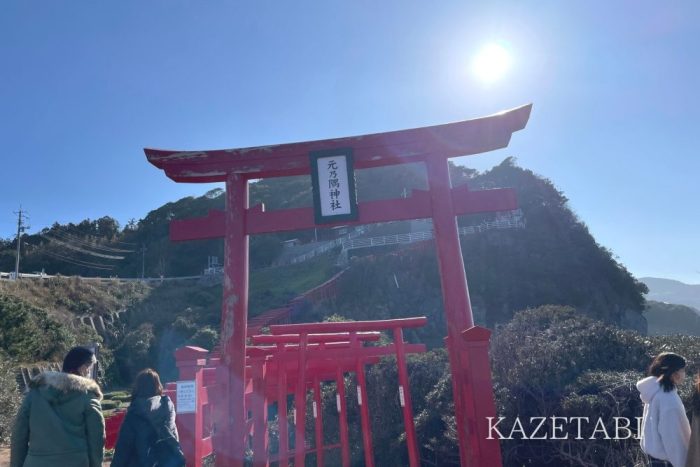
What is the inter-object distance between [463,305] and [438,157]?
1.41 meters

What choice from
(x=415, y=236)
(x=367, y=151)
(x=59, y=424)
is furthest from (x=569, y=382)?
(x=415, y=236)

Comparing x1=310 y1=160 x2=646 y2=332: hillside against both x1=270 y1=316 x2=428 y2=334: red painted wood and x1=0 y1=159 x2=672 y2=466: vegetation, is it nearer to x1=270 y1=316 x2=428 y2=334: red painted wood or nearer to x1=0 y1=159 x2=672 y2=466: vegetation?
x1=0 y1=159 x2=672 y2=466: vegetation

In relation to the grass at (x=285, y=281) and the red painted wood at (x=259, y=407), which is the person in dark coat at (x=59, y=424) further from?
the grass at (x=285, y=281)

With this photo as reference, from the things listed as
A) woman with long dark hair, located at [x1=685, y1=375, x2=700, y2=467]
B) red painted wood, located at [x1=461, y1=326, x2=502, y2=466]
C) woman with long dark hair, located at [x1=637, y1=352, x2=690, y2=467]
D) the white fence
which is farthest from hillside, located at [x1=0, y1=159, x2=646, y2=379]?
woman with long dark hair, located at [x1=685, y1=375, x2=700, y2=467]

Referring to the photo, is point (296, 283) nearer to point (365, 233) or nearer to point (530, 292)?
point (365, 233)

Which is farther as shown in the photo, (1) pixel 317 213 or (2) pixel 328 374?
(2) pixel 328 374

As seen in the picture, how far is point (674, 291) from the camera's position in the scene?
4943 inches

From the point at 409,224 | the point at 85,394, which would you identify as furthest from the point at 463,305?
the point at 409,224

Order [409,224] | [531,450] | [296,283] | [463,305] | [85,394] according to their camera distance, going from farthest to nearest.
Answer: [409,224] → [296,283] → [531,450] → [463,305] → [85,394]

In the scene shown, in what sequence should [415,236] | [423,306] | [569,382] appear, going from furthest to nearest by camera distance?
[415,236], [423,306], [569,382]

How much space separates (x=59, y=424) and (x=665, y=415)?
3882mm

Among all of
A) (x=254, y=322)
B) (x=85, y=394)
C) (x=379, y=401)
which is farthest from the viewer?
(x=254, y=322)

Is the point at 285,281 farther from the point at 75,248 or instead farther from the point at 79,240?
the point at 79,240

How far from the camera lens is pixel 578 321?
297 inches
